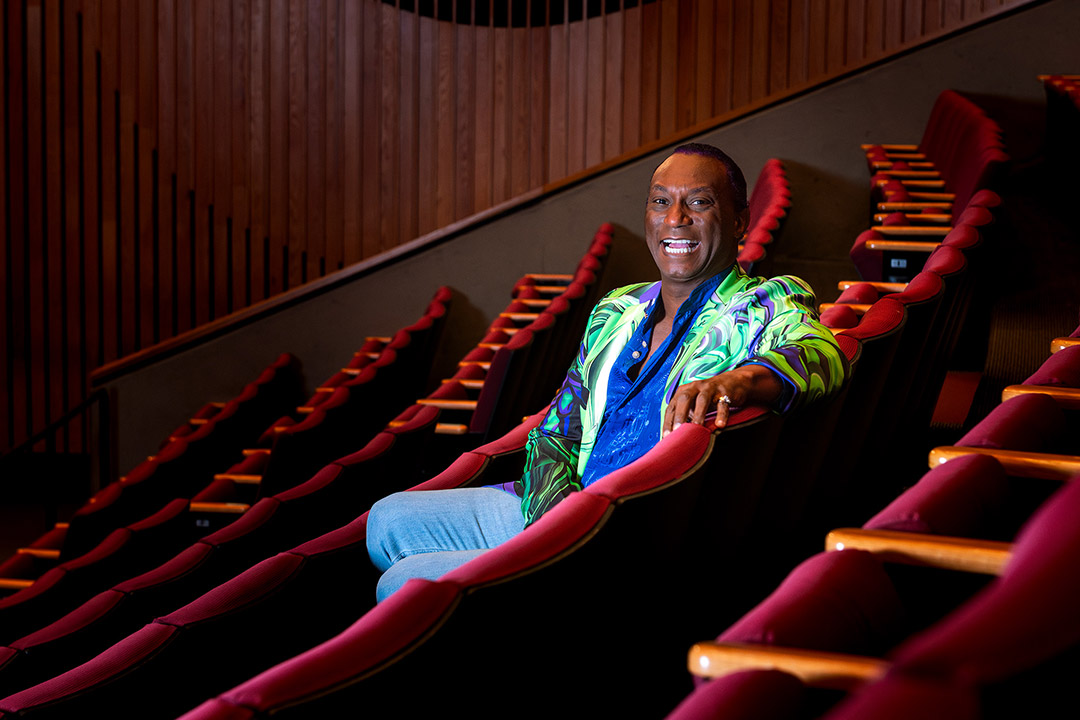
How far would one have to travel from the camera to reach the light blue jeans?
380 millimetres

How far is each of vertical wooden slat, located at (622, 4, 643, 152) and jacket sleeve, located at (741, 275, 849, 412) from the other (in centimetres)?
106

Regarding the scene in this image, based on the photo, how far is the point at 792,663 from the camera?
0.17 m

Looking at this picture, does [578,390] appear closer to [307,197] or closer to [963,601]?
[963,601]

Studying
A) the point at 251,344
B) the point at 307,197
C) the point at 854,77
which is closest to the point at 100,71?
the point at 307,197

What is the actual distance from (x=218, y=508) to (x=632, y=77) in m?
0.89

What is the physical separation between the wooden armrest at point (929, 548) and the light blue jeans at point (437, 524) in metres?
0.18

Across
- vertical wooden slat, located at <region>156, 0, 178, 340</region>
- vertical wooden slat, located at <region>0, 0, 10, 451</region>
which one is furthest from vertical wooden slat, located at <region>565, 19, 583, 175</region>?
vertical wooden slat, located at <region>0, 0, 10, 451</region>

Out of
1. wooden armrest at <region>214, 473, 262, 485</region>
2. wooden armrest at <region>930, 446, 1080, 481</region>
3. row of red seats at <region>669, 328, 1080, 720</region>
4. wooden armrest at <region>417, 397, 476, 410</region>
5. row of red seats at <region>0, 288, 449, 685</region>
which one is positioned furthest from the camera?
wooden armrest at <region>214, 473, 262, 485</region>

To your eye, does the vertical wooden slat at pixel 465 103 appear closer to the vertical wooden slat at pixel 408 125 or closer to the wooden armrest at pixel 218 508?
the vertical wooden slat at pixel 408 125

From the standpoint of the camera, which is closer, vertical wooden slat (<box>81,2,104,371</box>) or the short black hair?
the short black hair

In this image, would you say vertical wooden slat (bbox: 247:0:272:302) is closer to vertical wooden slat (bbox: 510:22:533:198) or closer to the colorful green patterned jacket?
vertical wooden slat (bbox: 510:22:533:198)

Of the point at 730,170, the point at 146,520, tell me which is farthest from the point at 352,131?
the point at 730,170

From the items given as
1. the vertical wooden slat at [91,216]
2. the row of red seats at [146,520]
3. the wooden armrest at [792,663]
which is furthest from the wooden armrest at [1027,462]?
the vertical wooden slat at [91,216]

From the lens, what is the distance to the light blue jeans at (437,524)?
38 cm
